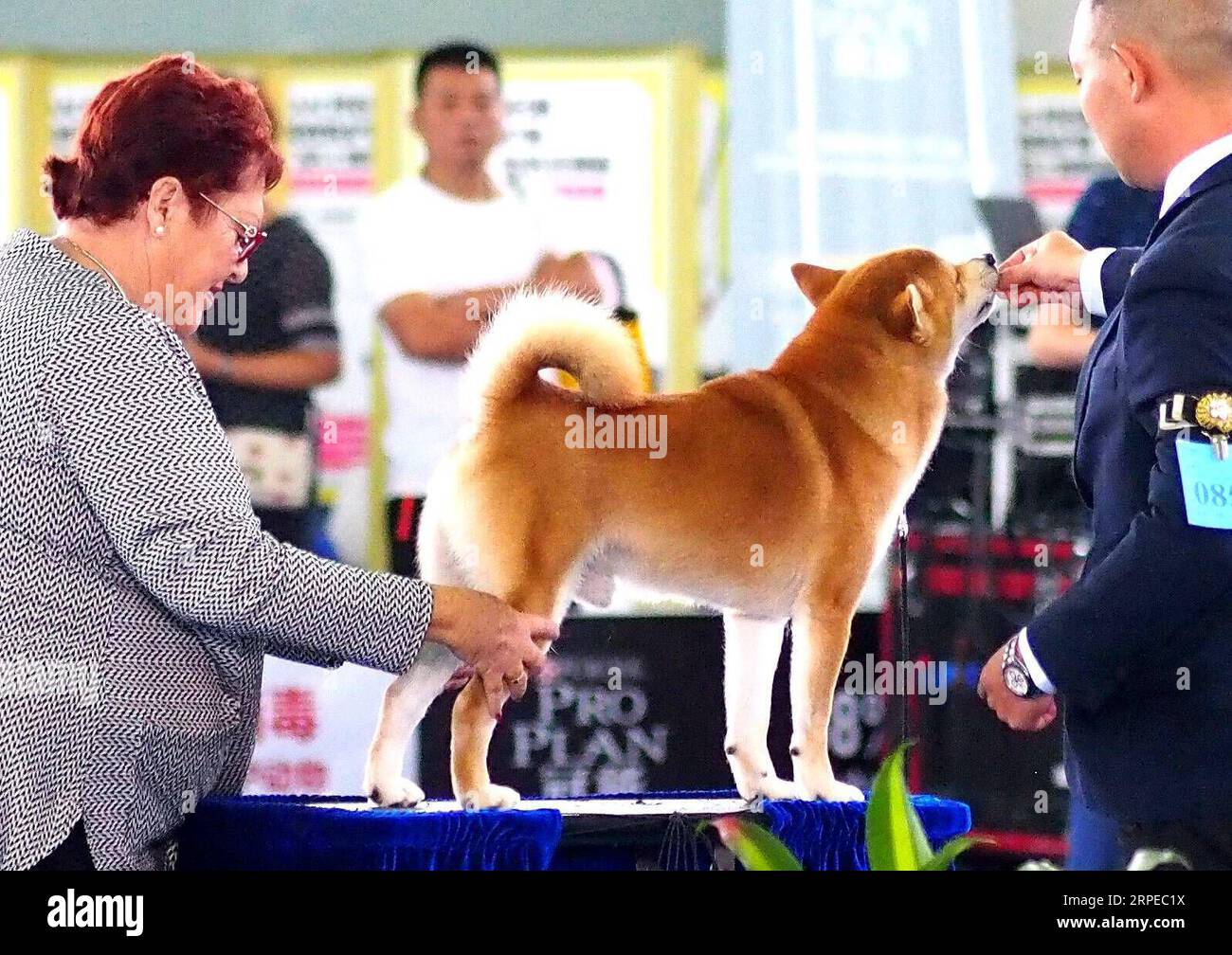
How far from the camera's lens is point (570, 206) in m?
2.43

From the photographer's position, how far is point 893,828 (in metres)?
1.82

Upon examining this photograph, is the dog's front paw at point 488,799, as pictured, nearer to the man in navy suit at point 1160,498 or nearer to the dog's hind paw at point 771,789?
the dog's hind paw at point 771,789

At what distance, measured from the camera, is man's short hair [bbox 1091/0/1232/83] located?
72.0 inches

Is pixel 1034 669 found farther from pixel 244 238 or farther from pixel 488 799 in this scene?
pixel 244 238

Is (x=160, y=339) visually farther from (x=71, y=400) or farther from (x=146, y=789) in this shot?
(x=146, y=789)

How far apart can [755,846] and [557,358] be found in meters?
0.75

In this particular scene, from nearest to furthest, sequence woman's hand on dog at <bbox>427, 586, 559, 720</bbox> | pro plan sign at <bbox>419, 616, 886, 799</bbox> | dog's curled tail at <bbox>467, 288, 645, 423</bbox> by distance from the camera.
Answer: woman's hand on dog at <bbox>427, 586, 559, 720</bbox>
dog's curled tail at <bbox>467, 288, 645, 423</bbox>
pro plan sign at <bbox>419, 616, 886, 799</bbox>

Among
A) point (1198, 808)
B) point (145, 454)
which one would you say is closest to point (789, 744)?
point (1198, 808)

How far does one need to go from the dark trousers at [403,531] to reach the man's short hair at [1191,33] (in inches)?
50.0

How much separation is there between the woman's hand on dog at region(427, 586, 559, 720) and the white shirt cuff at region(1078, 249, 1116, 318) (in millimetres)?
1004

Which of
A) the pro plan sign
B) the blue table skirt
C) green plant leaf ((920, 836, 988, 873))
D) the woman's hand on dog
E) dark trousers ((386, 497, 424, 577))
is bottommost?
green plant leaf ((920, 836, 988, 873))

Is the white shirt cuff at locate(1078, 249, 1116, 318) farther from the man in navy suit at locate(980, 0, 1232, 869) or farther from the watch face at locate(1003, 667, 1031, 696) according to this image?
the watch face at locate(1003, 667, 1031, 696)

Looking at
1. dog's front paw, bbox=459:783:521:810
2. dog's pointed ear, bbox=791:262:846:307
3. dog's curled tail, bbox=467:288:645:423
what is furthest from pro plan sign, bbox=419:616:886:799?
dog's pointed ear, bbox=791:262:846:307

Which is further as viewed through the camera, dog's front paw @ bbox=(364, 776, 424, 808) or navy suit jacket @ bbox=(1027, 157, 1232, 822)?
dog's front paw @ bbox=(364, 776, 424, 808)
